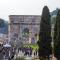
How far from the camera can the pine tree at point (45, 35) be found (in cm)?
250

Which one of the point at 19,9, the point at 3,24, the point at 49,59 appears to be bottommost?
the point at 49,59

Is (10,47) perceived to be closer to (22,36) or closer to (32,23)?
(22,36)

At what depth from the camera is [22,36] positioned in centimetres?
256

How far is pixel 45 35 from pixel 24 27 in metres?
0.30

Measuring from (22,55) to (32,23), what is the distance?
442 millimetres

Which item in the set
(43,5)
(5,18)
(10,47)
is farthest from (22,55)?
(43,5)

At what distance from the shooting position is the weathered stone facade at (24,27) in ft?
8.26

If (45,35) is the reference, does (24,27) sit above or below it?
above

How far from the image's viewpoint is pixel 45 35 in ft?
8.27

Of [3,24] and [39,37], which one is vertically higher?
[3,24]

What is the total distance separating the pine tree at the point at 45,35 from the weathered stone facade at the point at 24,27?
0.07 meters

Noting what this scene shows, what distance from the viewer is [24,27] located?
2.54 meters

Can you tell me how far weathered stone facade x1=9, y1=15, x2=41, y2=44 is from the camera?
252 cm

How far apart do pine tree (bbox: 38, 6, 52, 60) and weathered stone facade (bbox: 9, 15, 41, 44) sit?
66 mm
